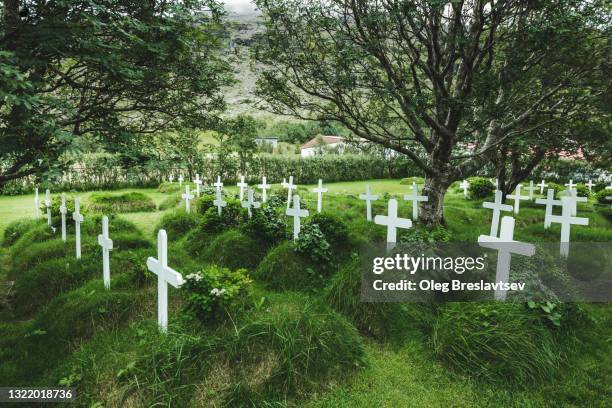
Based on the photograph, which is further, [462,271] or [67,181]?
[67,181]

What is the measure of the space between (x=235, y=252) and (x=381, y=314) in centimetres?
300

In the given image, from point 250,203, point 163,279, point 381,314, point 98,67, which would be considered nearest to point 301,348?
point 381,314

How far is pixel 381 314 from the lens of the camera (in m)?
4.82

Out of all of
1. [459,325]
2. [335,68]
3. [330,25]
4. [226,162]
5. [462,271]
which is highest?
[330,25]

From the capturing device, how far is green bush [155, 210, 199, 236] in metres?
9.02

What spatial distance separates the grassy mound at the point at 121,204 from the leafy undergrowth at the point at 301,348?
646cm

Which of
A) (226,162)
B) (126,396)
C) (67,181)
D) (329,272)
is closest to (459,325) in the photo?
(329,272)

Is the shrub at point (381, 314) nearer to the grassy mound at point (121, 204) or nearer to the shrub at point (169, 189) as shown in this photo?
the grassy mound at point (121, 204)

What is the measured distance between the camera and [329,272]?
6203mm

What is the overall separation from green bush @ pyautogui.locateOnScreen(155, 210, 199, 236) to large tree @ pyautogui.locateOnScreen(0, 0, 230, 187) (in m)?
3.04

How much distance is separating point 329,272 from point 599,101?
566 cm

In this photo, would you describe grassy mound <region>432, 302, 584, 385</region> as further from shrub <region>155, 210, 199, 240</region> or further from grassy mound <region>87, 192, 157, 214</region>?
grassy mound <region>87, 192, 157, 214</region>

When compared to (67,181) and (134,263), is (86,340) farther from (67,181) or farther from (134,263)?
(67,181)

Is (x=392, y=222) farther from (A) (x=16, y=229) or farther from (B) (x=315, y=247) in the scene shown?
(A) (x=16, y=229)
